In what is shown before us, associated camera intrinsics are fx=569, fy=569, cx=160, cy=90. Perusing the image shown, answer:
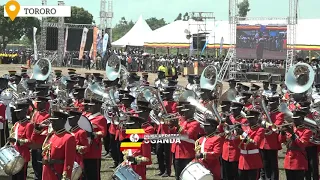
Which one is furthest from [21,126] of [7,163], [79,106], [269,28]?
[269,28]

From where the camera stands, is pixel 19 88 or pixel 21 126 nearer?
pixel 21 126

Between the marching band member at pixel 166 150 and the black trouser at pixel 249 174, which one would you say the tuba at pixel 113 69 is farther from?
the black trouser at pixel 249 174

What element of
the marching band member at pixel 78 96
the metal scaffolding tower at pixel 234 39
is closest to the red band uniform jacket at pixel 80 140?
the marching band member at pixel 78 96

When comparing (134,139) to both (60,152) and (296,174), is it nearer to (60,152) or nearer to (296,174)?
(60,152)

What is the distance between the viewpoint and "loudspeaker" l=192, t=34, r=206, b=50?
37188 millimetres

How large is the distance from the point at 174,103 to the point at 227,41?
105 ft

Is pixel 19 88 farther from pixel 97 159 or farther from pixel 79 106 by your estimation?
pixel 97 159

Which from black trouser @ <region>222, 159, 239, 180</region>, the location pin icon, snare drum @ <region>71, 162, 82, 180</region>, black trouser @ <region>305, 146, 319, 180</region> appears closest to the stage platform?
the location pin icon

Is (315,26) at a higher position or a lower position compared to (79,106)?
higher

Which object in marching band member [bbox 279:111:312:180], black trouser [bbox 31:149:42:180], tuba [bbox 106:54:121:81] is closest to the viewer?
marching band member [bbox 279:111:312:180]

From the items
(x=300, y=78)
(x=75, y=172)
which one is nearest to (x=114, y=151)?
(x=300, y=78)

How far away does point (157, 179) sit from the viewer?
37.9 feet

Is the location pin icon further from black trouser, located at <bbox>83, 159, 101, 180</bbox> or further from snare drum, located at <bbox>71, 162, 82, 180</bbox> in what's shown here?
snare drum, located at <bbox>71, 162, 82, 180</bbox>

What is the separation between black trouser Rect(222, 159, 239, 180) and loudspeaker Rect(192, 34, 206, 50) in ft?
88.7
